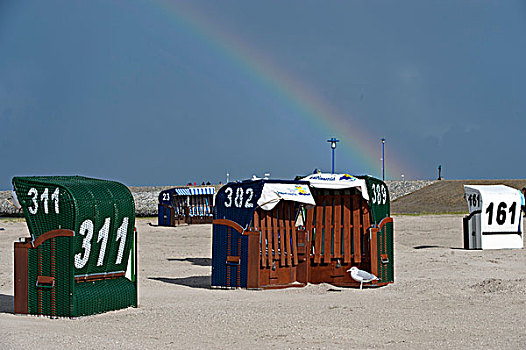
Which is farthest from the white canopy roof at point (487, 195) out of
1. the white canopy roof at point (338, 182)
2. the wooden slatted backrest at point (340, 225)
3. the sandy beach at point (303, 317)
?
the white canopy roof at point (338, 182)

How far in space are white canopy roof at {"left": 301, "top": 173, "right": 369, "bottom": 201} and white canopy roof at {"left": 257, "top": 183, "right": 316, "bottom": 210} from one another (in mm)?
529

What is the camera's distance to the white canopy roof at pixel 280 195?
44.7 ft

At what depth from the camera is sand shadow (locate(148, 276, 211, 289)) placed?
1494 cm

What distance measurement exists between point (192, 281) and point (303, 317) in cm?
576

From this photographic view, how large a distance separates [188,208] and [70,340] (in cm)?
3122

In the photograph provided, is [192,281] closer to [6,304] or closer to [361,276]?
[361,276]

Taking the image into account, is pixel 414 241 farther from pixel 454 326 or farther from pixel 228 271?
pixel 454 326

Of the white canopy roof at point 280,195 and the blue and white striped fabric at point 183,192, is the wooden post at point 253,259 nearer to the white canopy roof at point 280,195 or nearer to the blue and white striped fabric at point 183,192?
the white canopy roof at point 280,195

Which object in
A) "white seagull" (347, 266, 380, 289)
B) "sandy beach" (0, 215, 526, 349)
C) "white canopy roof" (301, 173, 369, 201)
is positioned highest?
"white canopy roof" (301, 173, 369, 201)

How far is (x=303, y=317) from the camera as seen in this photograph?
10.4 m

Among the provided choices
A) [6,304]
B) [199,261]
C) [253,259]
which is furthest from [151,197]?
[6,304]

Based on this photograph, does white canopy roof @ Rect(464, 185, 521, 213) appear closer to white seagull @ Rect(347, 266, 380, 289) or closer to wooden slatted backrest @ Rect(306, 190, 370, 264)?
wooden slatted backrest @ Rect(306, 190, 370, 264)

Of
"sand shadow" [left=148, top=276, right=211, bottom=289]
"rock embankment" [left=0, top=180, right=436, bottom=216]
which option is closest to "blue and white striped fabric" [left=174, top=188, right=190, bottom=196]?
"rock embankment" [left=0, top=180, right=436, bottom=216]

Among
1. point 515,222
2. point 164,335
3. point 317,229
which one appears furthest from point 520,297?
point 515,222
